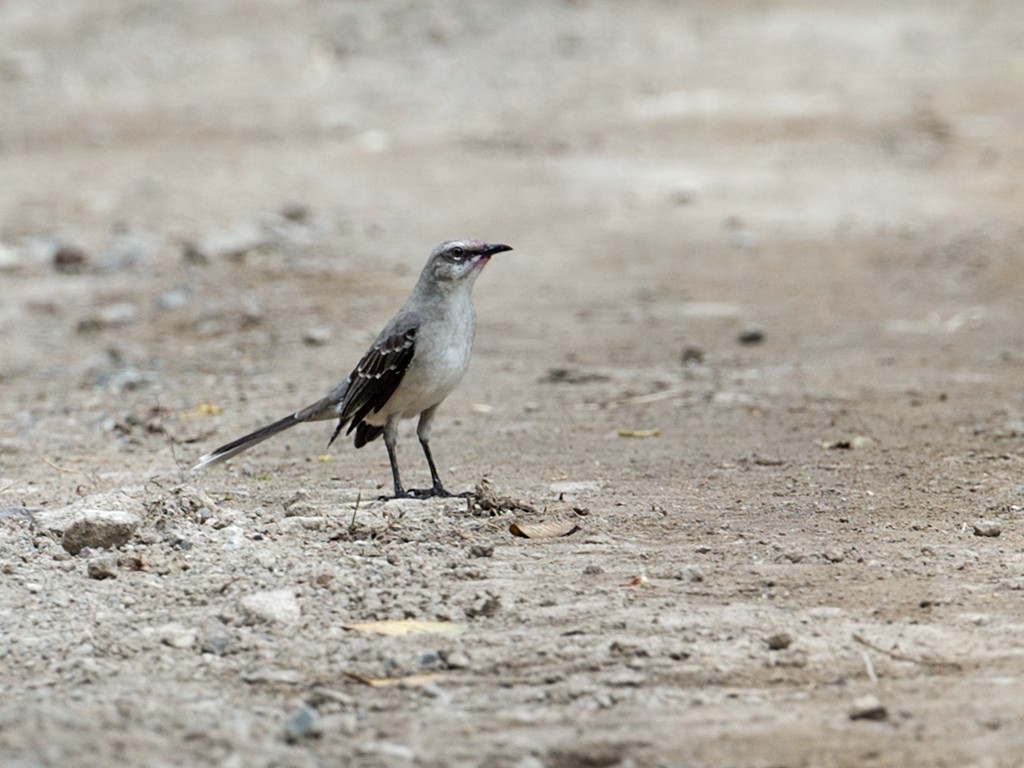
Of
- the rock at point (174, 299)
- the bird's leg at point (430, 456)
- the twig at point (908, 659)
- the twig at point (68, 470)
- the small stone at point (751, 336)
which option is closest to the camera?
the twig at point (908, 659)

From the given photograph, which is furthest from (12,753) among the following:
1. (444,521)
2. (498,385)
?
(498,385)

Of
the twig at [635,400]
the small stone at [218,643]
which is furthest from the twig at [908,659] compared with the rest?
the twig at [635,400]

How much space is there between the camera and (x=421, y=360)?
6176 mm

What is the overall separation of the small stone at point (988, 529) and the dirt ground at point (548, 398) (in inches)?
0.5

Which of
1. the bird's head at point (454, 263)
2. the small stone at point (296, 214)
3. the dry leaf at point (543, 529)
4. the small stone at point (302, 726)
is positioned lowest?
the small stone at point (296, 214)

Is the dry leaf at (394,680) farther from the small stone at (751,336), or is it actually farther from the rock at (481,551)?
the small stone at (751,336)

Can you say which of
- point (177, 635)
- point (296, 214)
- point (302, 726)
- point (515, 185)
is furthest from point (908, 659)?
point (515, 185)

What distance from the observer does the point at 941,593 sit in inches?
189

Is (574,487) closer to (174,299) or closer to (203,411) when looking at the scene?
(203,411)

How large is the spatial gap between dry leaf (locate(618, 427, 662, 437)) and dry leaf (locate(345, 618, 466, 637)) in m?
2.82

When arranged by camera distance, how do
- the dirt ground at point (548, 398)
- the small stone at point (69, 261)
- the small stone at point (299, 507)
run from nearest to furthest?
1. the dirt ground at point (548, 398)
2. the small stone at point (299, 507)
3. the small stone at point (69, 261)

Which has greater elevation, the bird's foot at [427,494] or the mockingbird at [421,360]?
the mockingbird at [421,360]

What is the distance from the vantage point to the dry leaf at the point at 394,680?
4.22 m

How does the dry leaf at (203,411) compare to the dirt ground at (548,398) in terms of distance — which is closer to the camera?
the dirt ground at (548,398)
